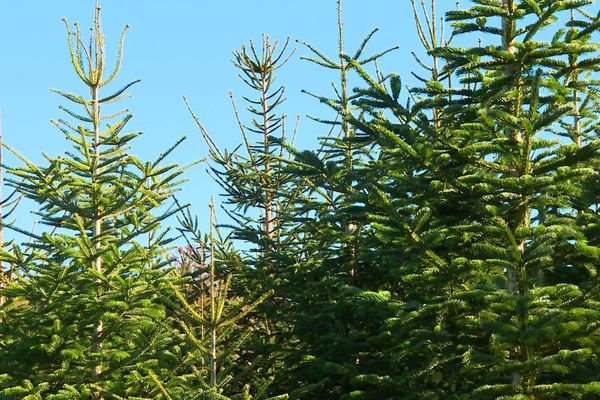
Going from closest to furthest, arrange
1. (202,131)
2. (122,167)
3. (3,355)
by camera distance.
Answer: (3,355) < (122,167) < (202,131)

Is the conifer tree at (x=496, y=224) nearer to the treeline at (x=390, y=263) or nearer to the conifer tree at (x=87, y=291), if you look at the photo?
the treeline at (x=390, y=263)

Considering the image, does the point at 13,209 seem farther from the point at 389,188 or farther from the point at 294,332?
the point at 389,188

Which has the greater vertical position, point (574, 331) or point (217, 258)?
point (217, 258)

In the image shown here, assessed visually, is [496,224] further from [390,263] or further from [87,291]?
[87,291]

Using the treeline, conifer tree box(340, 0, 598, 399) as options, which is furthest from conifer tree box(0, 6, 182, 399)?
conifer tree box(340, 0, 598, 399)

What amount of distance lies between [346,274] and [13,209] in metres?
6.89

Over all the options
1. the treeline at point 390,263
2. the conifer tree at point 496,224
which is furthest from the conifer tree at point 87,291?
the conifer tree at point 496,224

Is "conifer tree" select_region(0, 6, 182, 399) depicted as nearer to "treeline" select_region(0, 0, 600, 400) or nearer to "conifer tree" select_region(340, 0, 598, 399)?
"treeline" select_region(0, 0, 600, 400)

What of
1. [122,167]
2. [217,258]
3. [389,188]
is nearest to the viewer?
[389,188]

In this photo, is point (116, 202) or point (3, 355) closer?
point (3, 355)

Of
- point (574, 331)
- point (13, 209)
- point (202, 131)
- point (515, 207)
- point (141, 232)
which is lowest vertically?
point (574, 331)

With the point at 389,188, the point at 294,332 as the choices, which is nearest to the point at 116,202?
the point at 294,332

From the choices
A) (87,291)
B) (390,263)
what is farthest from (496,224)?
(87,291)

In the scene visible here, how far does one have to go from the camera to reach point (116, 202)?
1170 centimetres
